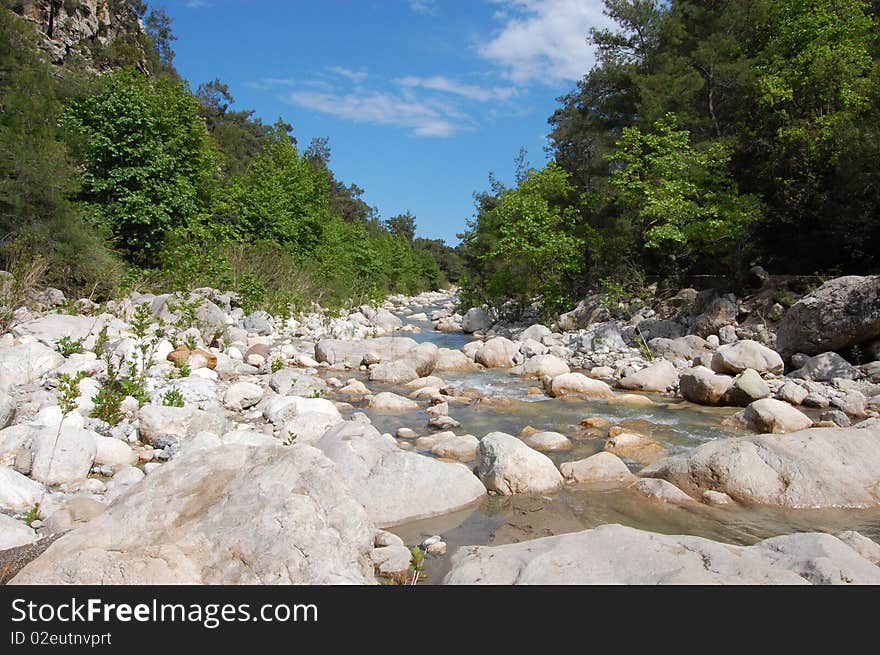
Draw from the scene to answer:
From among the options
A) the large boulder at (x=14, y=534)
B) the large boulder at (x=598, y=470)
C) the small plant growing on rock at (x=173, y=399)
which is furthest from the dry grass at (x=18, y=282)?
the large boulder at (x=598, y=470)

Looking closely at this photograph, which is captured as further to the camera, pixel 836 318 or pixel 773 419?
pixel 836 318

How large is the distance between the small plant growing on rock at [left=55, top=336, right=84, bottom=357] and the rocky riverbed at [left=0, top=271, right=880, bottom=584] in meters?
0.04

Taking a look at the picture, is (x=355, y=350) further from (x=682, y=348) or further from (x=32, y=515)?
(x=32, y=515)

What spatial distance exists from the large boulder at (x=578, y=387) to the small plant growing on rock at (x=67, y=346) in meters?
8.08

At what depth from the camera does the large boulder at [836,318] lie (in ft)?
39.0

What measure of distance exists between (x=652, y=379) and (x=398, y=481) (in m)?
7.85

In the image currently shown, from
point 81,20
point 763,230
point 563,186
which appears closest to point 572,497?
point 763,230

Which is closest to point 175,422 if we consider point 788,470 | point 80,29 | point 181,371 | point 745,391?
point 181,371

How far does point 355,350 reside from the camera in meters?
14.1

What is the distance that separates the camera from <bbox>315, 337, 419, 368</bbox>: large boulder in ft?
45.1

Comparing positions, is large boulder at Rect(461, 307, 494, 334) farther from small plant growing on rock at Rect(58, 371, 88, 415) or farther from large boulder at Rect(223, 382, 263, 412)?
small plant growing on rock at Rect(58, 371, 88, 415)

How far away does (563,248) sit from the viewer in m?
21.7
